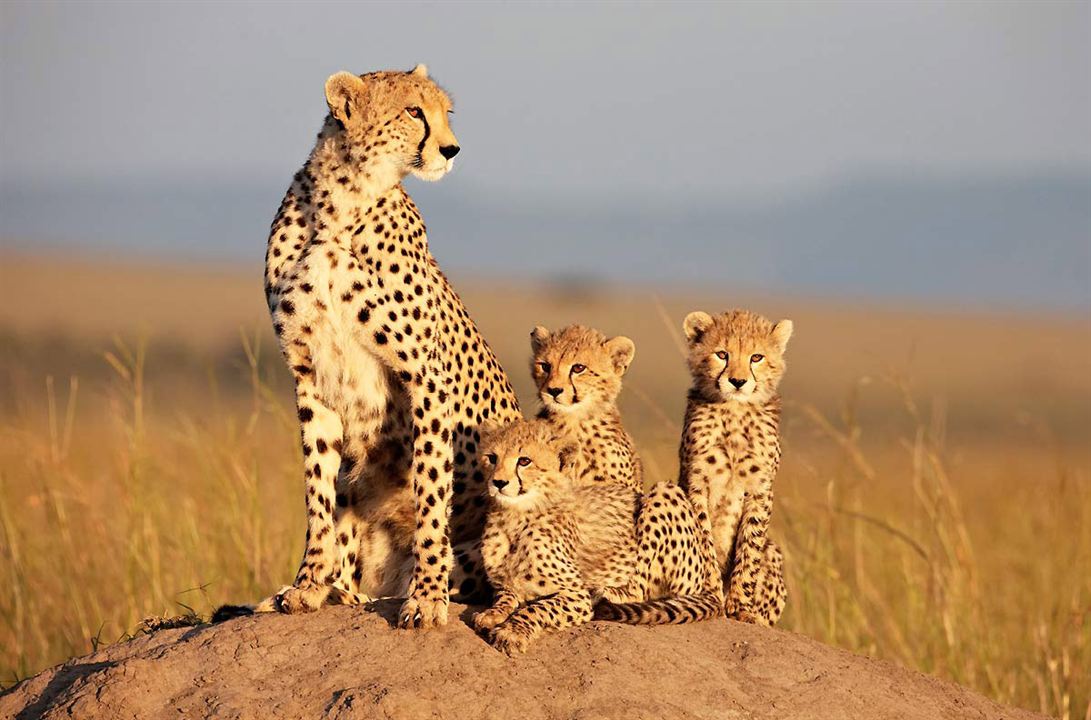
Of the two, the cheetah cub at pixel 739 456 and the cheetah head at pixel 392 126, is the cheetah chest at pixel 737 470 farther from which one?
the cheetah head at pixel 392 126

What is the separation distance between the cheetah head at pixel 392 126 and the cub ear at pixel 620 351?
835 millimetres

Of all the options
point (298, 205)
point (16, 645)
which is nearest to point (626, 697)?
point (298, 205)

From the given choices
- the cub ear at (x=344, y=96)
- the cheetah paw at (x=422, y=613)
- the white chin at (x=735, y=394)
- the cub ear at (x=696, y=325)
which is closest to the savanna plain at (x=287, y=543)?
the cub ear at (x=696, y=325)

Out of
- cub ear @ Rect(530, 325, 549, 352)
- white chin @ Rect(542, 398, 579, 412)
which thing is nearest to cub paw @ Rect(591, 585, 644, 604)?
white chin @ Rect(542, 398, 579, 412)

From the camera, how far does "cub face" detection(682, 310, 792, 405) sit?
4781mm

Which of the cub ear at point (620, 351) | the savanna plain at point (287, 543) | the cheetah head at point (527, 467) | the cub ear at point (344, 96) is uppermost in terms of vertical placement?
the cub ear at point (344, 96)

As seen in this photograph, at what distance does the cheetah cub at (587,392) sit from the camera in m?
4.82

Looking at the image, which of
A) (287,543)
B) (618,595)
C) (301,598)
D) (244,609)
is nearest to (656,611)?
(618,595)

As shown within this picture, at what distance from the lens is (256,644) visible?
399cm

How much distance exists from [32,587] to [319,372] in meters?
2.29

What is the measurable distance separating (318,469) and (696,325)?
129 cm

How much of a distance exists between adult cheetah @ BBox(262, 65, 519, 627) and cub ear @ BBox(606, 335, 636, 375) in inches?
20.0

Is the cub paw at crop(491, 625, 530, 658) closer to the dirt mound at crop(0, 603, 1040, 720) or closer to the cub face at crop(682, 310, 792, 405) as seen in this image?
the dirt mound at crop(0, 603, 1040, 720)

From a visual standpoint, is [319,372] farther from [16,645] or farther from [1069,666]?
[1069,666]
